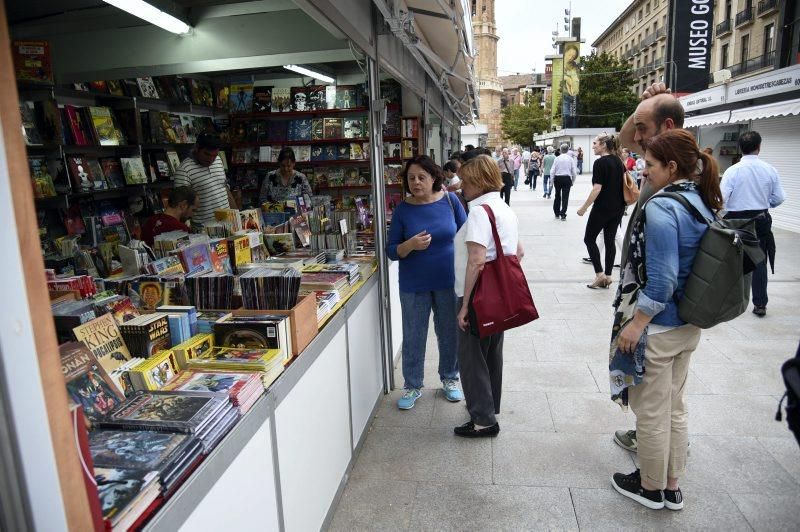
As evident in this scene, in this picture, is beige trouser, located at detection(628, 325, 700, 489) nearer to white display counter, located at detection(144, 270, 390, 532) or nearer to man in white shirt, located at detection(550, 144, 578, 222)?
white display counter, located at detection(144, 270, 390, 532)

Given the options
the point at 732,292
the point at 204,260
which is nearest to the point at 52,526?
the point at 204,260

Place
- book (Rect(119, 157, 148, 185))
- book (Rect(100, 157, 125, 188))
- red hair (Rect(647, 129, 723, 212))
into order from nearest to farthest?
red hair (Rect(647, 129, 723, 212)) < book (Rect(100, 157, 125, 188)) < book (Rect(119, 157, 148, 185))

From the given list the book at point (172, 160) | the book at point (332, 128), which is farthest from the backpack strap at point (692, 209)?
the book at point (172, 160)

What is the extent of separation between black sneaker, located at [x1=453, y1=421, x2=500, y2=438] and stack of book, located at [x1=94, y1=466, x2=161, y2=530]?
7.30ft

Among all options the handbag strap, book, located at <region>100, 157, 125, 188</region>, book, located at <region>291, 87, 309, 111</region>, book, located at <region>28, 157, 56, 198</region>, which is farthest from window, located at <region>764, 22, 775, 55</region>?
book, located at <region>28, 157, 56, 198</region>

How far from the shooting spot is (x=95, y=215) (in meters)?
4.77

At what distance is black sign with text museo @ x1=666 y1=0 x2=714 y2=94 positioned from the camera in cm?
1490

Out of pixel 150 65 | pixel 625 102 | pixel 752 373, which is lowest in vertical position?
pixel 752 373

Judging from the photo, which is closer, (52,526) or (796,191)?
(52,526)

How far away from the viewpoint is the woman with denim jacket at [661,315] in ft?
7.16

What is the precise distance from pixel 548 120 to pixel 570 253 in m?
48.3

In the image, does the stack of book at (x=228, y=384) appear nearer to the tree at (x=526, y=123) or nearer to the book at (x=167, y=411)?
the book at (x=167, y=411)

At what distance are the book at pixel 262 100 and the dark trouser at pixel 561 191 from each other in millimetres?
7009

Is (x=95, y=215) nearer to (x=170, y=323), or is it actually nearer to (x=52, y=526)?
(x=170, y=323)
